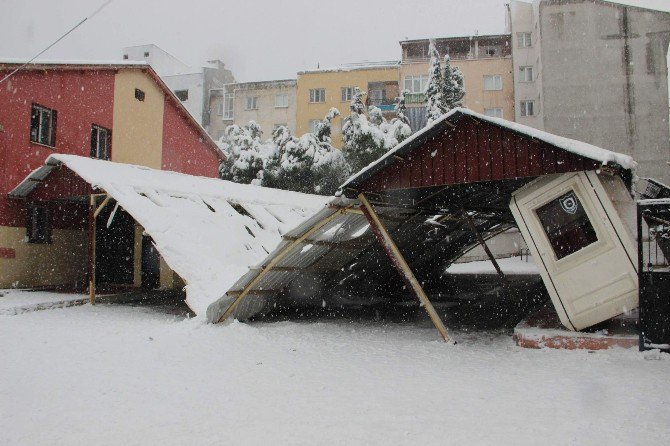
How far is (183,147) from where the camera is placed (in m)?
24.6

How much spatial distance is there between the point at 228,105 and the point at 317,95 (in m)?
8.81

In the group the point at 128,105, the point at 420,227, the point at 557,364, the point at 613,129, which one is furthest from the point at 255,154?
the point at 557,364

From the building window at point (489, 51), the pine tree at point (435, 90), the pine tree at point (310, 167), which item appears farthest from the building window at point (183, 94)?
the building window at point (489, 51)

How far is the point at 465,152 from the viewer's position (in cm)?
766

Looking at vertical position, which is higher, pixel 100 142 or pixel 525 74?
pixel 525 74

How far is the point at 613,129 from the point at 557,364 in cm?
3241

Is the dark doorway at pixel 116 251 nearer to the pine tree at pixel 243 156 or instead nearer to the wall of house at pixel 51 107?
the wall of house at pixel 51 107

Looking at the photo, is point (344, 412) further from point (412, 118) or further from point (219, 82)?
point (219, 82)

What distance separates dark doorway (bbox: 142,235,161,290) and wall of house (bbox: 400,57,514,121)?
26.1 m

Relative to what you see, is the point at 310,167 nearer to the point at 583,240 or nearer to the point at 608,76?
the point at 608,76

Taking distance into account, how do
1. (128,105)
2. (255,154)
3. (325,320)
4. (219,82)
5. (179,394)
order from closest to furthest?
(179,394)
(325,320)
(128,105)
(255,154)
(219,82)

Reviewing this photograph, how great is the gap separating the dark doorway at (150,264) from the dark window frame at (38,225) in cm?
291

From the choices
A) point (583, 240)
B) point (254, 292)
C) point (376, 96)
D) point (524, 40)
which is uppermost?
Answer: point (524, 40)

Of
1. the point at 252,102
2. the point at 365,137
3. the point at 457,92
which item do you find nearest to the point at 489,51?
the point at 457,92
